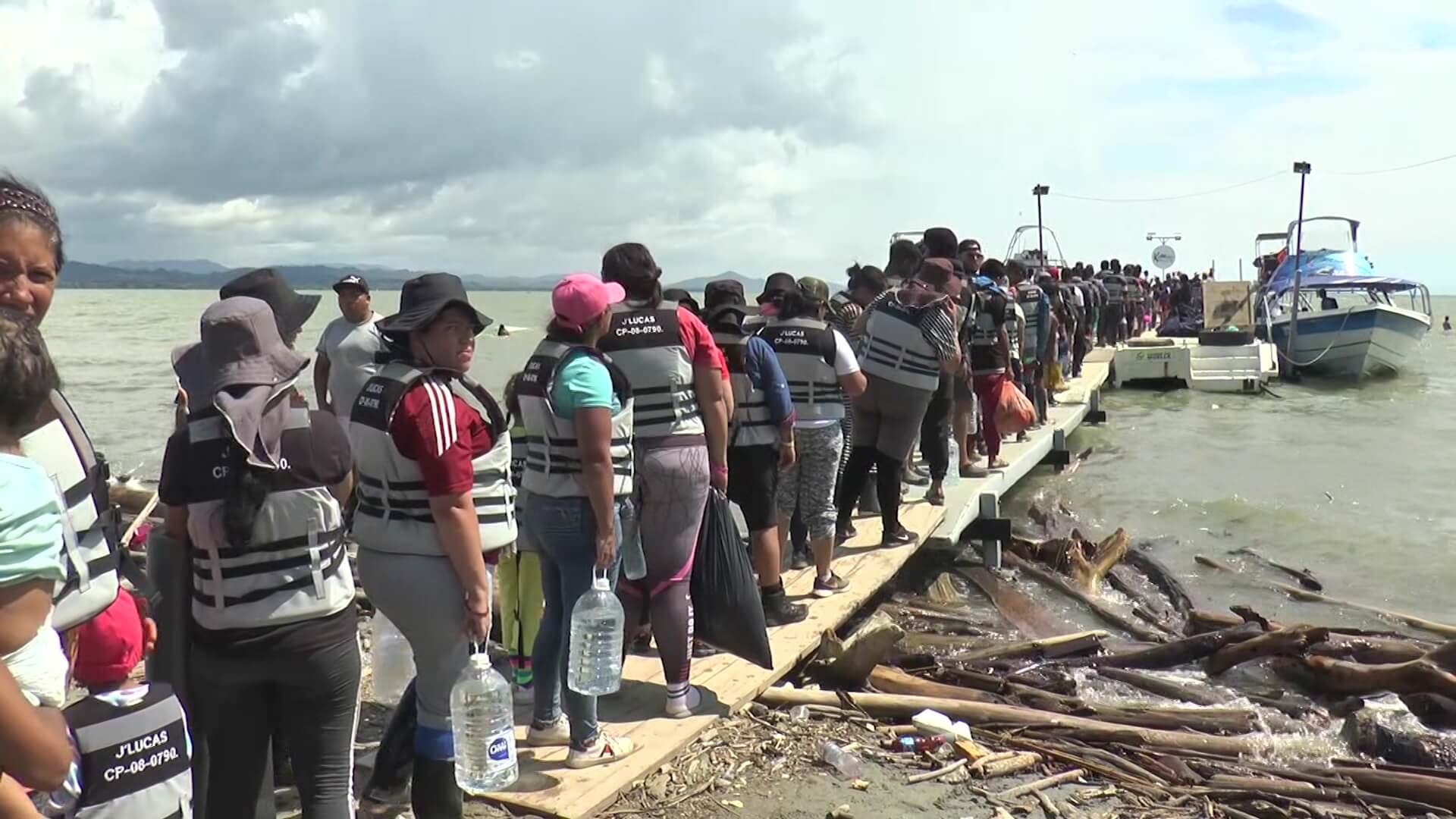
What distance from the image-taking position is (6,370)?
1845 mm

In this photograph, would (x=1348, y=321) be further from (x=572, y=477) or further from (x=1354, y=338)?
(x=572, y=477)

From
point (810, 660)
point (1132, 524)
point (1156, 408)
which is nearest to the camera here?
point (810, 660)

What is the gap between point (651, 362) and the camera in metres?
4.20

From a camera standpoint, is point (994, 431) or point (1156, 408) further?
point (1156, 408)

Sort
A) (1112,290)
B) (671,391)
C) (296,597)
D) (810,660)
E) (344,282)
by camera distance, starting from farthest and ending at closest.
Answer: (1112,290) → (344,282) → (810,660) → (671,391) → (296,597)

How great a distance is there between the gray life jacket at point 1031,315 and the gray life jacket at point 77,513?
9.50 m

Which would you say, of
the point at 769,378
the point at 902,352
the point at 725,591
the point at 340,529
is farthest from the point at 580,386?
the point at 902,352

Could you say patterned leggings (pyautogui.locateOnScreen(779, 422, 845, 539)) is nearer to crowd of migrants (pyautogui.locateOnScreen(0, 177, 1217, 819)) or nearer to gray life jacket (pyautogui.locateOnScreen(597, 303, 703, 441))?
crowd of migrants (pyautogui.locateOnScreen(0, 177, 1217, 819))

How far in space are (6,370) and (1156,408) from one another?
19.1 meters

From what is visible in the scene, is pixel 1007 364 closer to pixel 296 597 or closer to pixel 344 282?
pixel 344 282

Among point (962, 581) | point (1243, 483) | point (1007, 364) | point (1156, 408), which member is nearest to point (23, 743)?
point (962, 581)

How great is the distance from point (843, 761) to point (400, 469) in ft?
7.55

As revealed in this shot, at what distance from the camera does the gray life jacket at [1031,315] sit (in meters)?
10.9

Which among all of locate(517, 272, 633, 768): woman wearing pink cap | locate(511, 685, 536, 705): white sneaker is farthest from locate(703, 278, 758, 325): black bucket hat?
locate(511, 685, 536, 705): white sneaker
